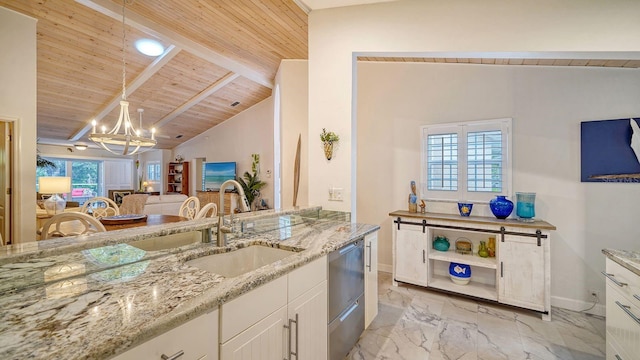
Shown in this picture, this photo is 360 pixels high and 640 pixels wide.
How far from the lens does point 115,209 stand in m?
3.55

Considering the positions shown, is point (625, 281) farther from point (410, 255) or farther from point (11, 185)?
point (11, 185)

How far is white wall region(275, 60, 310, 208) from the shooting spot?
4.29 m

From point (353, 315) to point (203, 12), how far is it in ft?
11.7

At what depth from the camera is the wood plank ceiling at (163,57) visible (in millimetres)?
3053

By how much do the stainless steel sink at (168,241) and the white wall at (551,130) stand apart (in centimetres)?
278

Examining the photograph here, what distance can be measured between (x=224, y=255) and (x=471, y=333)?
7.34 feet

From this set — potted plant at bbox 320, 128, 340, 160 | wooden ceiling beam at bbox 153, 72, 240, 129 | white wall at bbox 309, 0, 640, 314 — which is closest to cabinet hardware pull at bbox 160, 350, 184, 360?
white wall at bbox 309, 0, 640, 314

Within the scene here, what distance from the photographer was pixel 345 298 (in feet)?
5.98

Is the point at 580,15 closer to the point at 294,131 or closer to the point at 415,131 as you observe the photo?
the point at 415,131

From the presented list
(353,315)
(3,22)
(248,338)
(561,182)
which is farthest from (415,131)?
(3,22)

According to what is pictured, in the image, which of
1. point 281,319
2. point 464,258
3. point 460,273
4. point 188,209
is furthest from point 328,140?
point 188,209

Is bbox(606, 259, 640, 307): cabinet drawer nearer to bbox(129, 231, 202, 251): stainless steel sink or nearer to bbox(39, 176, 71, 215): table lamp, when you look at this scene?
bbox(129, 231, 202, 251): stainless steel sink

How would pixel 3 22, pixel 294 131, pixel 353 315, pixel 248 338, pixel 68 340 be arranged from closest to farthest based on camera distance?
pixel 68 340
pixel 248 338
pixel 353 315
pixel 3 22
pixel 294 131

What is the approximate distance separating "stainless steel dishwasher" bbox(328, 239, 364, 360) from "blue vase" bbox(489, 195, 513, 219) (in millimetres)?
1781
